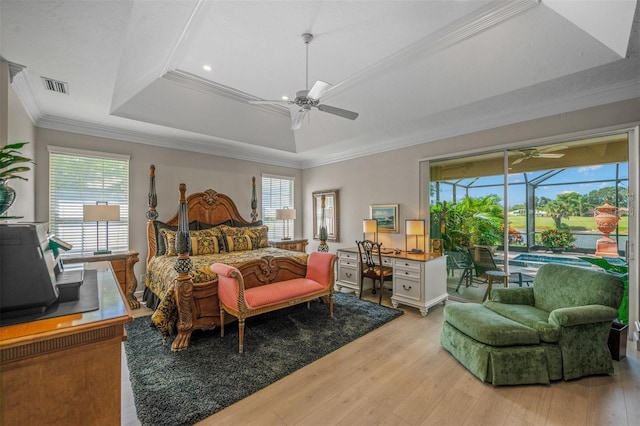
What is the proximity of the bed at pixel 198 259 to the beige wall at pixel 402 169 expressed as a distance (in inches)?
68.3

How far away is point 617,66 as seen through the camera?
8.74ft

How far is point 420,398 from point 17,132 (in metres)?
4.64

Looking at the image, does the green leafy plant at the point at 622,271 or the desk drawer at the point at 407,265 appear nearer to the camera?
the green leafy plant at the point at 622,271

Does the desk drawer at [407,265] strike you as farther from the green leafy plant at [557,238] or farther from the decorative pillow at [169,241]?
the decorative pillow at [169,241]

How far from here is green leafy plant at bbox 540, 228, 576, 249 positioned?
3.57m

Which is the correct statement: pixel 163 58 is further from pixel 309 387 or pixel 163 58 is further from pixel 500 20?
pixel 309 387

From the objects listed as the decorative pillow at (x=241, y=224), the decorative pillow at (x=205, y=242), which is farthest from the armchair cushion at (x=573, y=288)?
the decorative pillow at (x=241, y=224)

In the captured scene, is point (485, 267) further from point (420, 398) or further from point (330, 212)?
point (330, 212)

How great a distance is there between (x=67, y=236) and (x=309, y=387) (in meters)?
4.09

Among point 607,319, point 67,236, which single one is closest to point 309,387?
point 607,319

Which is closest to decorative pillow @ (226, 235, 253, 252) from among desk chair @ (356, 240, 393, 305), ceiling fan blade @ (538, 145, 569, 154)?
desk chair @ (356, 240, 393, 305)

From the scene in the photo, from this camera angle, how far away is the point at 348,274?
4.94 m

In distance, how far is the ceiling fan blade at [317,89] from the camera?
247 centimetres

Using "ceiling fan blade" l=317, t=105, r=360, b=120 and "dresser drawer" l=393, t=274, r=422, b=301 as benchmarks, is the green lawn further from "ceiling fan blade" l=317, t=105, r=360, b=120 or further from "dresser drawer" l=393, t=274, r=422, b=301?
"ceiling fan blade" l=317, t=105, r=360, b=120
